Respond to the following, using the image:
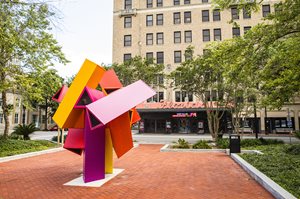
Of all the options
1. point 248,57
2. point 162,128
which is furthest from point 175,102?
point 248,57

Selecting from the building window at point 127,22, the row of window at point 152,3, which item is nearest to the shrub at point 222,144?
the row of window at point 152,3

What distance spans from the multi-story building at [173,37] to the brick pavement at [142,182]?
25.4 meters

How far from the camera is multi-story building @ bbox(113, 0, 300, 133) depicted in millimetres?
36594

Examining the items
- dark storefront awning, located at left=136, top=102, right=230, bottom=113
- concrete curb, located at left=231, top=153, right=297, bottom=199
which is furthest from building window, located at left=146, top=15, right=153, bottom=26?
concrete curb, located at left=231, top=153, right=297, bottom=199

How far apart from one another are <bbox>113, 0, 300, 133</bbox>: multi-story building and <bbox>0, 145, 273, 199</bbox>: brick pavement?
25.4 metres

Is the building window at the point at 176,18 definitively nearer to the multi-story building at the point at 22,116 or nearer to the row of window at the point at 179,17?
the row of window at the point at 179,17

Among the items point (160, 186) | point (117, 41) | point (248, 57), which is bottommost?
point (160, 186)

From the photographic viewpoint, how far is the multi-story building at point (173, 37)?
120 feet

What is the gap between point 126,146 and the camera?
799cm

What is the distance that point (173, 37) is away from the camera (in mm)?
39656

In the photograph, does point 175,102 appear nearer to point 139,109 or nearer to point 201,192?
point 139,109

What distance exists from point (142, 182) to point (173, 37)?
34.6 m

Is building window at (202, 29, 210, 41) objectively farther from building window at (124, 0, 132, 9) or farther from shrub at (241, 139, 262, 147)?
shrub at (241, 139, 262, 147)

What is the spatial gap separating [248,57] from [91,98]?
19.4ft
